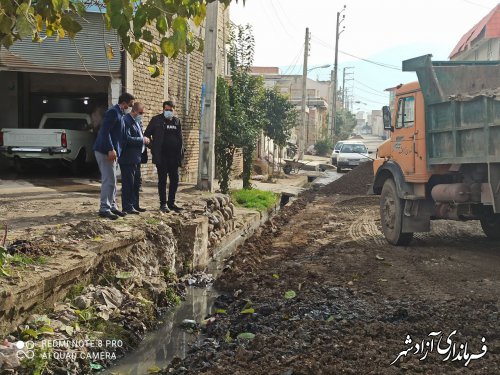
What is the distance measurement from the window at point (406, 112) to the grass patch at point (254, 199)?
16.9ft

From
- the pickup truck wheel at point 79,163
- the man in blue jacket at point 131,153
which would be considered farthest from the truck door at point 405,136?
the pickup truck wheel at point 79,163

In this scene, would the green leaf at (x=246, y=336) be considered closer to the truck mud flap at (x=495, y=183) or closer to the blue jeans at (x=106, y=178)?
the blue jeans at (x=106, y=178)

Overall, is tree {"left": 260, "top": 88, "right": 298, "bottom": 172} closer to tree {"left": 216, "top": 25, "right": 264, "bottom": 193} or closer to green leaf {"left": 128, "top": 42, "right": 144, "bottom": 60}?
tree {"left": 216, "top": 25, "right": 264, "bottom": 193}

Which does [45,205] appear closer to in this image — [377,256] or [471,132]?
[377,256]

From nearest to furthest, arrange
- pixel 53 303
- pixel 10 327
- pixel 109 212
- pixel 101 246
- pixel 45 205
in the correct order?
1. pixel 10 327
2. pixel 53 303
3. pixel 101 246
4. pixel 109 212
5. pixel 45 205

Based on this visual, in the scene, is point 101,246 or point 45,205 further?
point 45,205

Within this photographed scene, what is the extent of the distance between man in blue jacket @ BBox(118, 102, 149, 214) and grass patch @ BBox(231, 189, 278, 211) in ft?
19.2

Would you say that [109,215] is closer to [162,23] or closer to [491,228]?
[162,23]

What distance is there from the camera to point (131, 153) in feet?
27.0

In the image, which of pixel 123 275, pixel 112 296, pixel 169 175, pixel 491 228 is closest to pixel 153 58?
pixel 112 296

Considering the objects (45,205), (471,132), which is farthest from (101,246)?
(471,132)

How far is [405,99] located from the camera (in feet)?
31.2

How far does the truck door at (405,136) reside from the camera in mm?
9234

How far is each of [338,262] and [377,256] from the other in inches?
29.9
